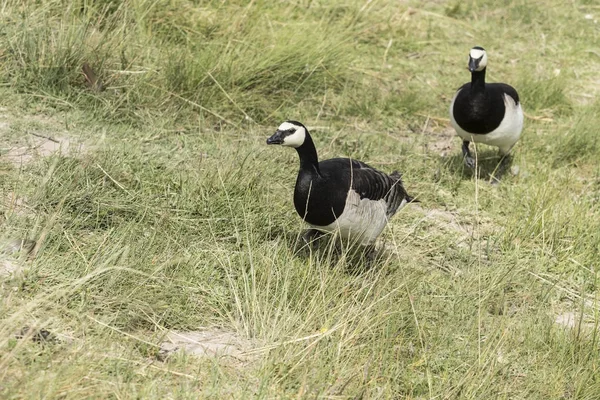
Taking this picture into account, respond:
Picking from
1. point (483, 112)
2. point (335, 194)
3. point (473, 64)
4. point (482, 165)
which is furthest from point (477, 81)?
point (335, 194)

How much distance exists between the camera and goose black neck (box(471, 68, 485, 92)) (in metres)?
6.16

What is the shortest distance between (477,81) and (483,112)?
0.27 meters

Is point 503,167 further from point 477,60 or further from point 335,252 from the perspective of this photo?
point 335,252

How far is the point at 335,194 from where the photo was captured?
446 cm

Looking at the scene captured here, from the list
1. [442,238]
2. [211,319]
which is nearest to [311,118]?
[442,238]

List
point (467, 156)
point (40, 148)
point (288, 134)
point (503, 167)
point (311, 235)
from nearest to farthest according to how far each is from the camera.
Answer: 1. point (288, 134)
2. point (311, 235)
3. point (40, 148)
4. point (467, 156)
5. point (503, 167)

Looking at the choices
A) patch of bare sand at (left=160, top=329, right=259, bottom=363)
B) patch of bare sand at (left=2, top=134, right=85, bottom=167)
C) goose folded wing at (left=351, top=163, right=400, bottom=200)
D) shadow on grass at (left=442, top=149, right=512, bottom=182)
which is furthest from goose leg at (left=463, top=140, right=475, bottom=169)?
patch of bare sand at (left=160, top=329, right=259, bottom=363)

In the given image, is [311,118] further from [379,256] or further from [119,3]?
[379,256]

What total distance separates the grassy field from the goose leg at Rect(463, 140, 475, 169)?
0.11m

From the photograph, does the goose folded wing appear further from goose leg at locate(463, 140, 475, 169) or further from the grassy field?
goose leg at locate(463, 140, 475, 169)

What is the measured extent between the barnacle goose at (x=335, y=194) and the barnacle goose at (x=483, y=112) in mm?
1526

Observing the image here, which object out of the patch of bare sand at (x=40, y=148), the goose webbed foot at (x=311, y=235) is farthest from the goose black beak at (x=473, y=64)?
the patch of bare sand at (x=40, y=148)

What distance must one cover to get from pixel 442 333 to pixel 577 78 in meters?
5.18

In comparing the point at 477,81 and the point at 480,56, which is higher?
the point at 480,56
